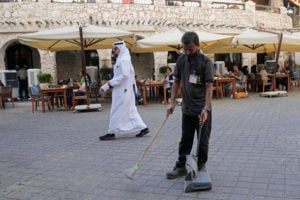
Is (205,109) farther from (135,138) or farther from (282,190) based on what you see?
(135,138)

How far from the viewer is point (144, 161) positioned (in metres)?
4.82

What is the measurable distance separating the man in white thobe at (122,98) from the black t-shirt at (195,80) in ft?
7.77

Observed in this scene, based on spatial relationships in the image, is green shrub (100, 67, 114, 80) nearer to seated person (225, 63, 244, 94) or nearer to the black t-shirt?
seated person (225, 63, 244, 94)

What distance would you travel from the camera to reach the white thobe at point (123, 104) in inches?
242

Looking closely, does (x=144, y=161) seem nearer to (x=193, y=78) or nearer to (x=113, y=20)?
(x=193, y=78)

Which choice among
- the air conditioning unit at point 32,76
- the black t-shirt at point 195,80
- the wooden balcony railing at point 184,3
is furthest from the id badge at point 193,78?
the wooden balcony railing at point 184,3

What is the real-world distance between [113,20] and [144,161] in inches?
536

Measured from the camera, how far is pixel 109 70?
17.1 metres

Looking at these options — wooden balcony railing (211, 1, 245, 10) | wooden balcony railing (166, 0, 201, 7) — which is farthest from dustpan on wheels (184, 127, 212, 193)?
wooden balcony railing (211, 1, 245, 10)

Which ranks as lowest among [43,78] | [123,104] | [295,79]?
[295,79]

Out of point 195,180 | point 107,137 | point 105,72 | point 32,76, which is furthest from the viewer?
point 105,72

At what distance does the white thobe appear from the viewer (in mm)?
6152

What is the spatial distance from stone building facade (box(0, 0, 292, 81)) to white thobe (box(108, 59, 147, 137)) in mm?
11550

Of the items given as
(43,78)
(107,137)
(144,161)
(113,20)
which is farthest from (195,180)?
(113,20)
